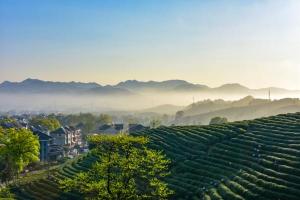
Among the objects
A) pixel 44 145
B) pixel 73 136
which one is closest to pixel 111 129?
pixel 73 136

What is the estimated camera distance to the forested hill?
45.3 m

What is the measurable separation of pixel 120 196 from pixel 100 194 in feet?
5.54

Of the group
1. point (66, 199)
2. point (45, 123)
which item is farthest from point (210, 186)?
point (45, 123)

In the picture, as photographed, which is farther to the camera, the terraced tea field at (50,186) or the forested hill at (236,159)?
the terraced tea field at (50,186)

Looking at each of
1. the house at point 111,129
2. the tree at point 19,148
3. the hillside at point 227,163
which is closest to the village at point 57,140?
the house at point 111,129

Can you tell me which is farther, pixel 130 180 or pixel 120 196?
pixel 130 180

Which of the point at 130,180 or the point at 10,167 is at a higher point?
the point at 130,180

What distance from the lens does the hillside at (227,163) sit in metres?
45.7

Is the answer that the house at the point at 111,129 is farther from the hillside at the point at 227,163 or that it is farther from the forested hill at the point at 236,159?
the forested hill at the point at 236,159

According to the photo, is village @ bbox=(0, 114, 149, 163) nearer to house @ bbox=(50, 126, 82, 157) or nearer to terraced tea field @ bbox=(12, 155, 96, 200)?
house @ bbox=(50, 126, 82, 157)

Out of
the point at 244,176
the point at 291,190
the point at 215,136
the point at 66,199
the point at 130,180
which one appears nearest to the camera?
the point at 130,180

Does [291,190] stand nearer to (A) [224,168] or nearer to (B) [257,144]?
(A) [224,168]

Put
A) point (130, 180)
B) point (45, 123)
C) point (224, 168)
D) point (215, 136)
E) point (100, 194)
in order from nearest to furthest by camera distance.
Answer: point (100, 194) → point (130, 180) → point (224, 168) → point (215, 136) → point (45, 123)

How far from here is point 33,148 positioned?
7312cm
